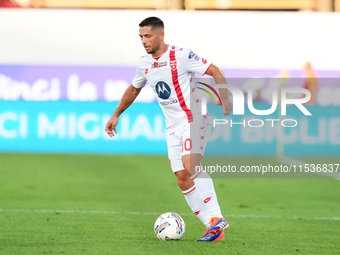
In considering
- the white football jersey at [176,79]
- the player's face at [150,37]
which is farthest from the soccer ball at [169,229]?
the player's face at [150,37]

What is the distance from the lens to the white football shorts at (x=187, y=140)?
4.88 meters

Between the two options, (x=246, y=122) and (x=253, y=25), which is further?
(x=253, y=25)

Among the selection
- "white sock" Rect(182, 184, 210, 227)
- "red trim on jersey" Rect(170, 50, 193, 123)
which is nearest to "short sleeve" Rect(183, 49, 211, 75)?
"red trim on jersey" Rect(170, 50, 193, 123)

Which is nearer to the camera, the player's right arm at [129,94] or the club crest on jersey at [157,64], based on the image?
the club crest on jersey at [157,64]

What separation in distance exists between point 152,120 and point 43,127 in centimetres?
243

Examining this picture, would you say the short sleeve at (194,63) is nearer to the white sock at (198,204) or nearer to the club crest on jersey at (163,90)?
the club crest on jersey at (163,90)

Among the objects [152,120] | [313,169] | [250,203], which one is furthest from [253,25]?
[250,203]

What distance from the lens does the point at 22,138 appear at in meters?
13.2

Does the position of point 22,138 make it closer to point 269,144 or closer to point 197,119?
point 269,144

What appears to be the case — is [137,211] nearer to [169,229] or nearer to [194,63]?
[169,229]

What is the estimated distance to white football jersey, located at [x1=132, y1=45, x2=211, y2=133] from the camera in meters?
4.90

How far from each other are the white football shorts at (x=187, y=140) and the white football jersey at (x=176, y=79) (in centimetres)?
5

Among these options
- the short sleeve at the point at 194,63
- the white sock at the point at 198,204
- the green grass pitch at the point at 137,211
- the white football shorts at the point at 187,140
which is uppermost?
the short sleeve at the point at 194,63

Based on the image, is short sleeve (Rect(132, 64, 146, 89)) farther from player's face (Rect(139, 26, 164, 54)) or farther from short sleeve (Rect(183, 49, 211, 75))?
short sleeve (Rect(183, 49, 211, 75))
